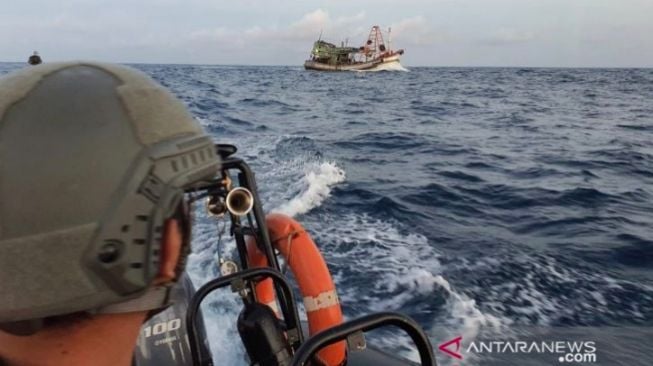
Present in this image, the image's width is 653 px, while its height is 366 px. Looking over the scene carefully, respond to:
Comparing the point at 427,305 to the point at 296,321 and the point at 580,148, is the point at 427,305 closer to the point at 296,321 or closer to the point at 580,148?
the point at 296,321

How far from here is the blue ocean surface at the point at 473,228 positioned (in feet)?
14.4


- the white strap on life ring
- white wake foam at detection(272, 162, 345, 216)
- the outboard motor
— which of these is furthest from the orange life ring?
white wake foam at detection(272, 162, 345, 216)

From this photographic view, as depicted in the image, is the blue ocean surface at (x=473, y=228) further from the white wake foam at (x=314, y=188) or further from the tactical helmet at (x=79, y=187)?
the tactical helmet at (x=79, y=187)

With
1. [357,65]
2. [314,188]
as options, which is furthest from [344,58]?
[314,188]

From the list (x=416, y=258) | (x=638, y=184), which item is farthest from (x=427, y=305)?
(x=638, y=184)

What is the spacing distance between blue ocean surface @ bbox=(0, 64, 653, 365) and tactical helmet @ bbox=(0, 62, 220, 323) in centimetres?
197

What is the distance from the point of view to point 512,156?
37.4 ft

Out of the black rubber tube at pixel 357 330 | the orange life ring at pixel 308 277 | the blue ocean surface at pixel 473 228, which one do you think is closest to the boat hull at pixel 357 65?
the blue ocean surface at pixel 473 228

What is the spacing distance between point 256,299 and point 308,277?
1.35 ft

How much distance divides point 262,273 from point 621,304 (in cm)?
355

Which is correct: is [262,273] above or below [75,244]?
below

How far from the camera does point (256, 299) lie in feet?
8.28

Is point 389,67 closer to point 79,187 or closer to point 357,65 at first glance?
point 357,65

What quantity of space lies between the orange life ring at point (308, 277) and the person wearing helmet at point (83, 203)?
1785 millimetres
